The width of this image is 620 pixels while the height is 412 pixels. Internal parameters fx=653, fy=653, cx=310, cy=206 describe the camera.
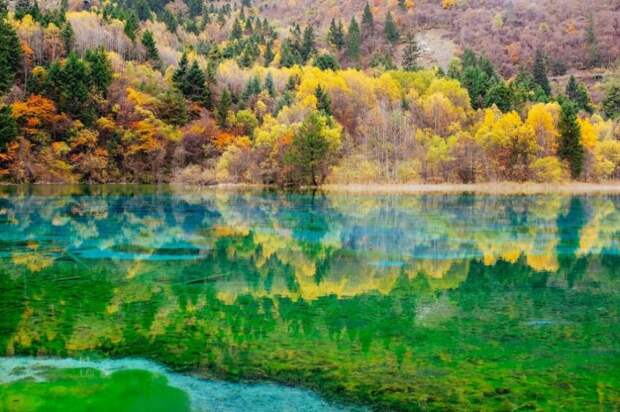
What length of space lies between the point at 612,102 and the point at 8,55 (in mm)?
93395

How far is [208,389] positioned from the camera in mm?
8195

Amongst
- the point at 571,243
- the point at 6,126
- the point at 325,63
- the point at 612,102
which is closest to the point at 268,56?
the point at 325,63

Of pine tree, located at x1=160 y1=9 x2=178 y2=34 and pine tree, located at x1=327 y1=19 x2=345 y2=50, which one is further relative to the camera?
pine tree, located at x1=327 y1=19 x2=345 y2=50

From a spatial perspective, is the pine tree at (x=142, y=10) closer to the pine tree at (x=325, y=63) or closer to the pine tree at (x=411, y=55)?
the pine tree at (x=325, y=63)

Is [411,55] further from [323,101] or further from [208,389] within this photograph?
[208,389]

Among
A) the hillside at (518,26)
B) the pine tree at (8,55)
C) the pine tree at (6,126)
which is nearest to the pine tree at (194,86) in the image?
the pine tree at (8,55)

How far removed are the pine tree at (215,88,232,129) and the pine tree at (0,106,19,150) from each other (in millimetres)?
24688

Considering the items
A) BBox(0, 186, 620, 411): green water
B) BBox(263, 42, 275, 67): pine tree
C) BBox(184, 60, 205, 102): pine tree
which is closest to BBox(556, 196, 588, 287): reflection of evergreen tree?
BBox(0, 186, 620, 411): green water

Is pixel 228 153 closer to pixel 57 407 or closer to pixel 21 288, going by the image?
pixel 21 288

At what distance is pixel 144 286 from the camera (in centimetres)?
1476

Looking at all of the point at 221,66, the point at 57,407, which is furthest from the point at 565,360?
the point at 221,66

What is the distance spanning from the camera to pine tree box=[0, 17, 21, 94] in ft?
230

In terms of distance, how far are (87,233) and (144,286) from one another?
1089cm

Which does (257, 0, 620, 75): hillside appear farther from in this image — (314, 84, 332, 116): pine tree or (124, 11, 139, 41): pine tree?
(314, 84, 332, 116): pine tree
